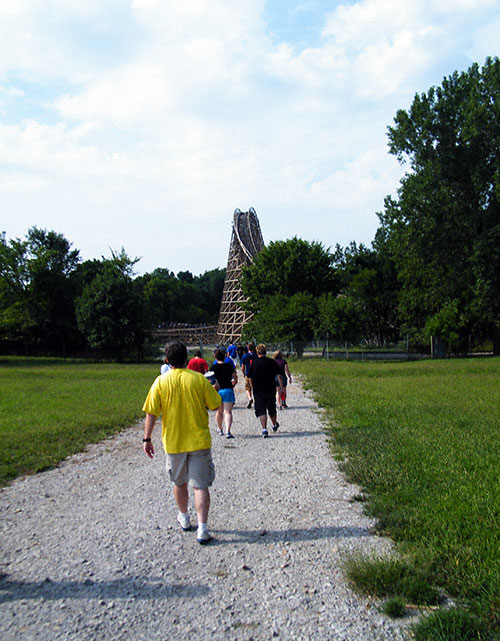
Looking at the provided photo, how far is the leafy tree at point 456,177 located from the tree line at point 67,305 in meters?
25.7

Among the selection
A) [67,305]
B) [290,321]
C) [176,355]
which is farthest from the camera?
[67,305]

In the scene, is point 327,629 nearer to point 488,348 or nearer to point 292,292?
point 292,292

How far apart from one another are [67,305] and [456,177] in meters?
42.6

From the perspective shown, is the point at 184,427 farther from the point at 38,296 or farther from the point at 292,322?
the point at 38,296

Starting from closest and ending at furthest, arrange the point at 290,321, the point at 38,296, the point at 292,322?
1. the point at 292,322
2. the point at 290,321
3. the point at 38,296

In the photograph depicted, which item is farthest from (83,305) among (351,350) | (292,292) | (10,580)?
(10,580)

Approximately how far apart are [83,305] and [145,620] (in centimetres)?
4354

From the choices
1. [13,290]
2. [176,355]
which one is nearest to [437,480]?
[176,355]

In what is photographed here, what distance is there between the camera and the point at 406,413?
11.2m

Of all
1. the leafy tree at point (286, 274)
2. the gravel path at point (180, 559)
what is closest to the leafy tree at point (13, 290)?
the leafy tree at point (286, 274)

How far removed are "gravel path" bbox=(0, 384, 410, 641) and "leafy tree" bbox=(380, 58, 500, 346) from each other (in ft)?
75.4

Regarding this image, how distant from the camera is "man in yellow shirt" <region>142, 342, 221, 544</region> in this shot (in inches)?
189

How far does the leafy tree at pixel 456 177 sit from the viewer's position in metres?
25.9

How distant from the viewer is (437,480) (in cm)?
580
